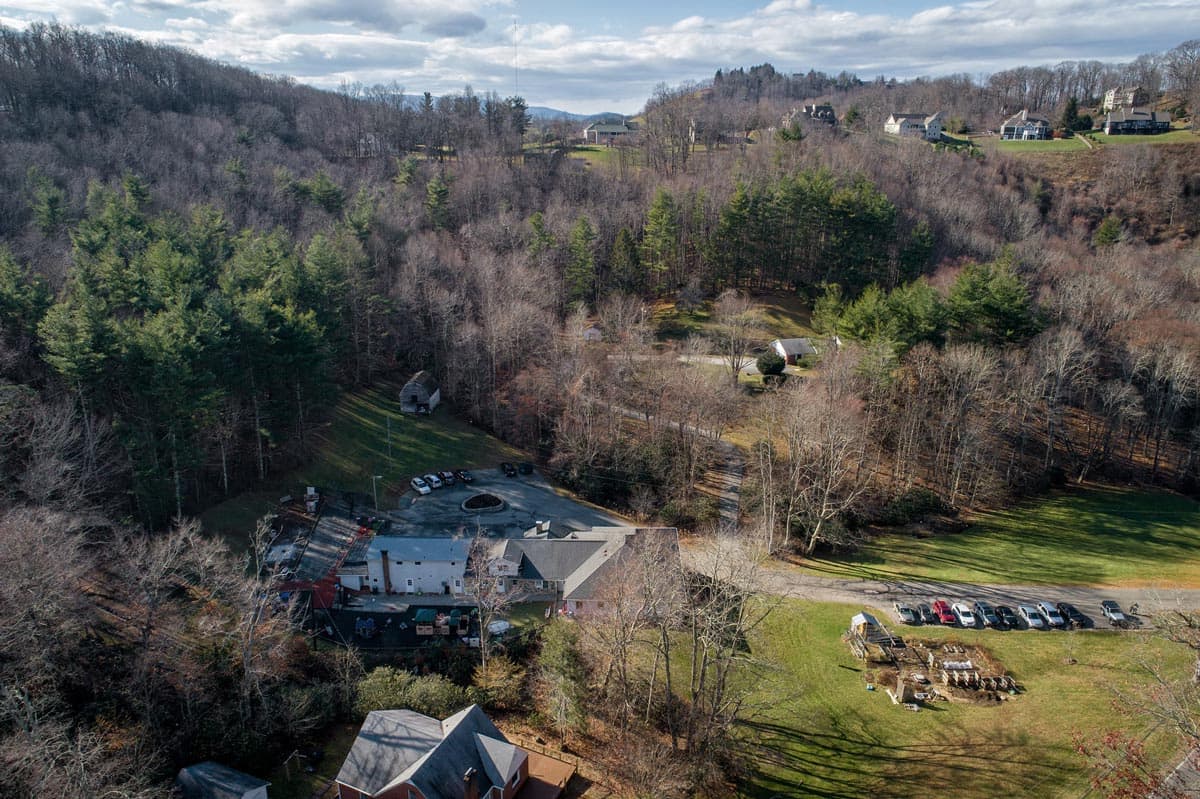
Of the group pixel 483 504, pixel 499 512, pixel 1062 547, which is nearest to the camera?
pixel 1062 547

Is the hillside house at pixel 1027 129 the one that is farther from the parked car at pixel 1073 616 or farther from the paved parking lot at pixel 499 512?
the paved parking lot at pixel 499 512

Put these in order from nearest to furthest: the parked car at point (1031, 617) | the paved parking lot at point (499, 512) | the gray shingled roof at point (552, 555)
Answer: the parked car at point (1031, 617)
the gray shingled roof at point (552, 555)
the paved parking lot at point (499, 512)

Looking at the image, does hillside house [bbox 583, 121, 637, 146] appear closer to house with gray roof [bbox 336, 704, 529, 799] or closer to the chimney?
house with gray roof [bbox 336, 704, 529, 799]

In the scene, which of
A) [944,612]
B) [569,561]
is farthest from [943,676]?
[569,561]

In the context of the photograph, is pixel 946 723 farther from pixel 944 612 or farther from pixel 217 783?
pixel 217 783

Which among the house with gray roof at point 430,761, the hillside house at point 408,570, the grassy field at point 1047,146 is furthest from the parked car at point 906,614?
the grassy field at point 1047,146

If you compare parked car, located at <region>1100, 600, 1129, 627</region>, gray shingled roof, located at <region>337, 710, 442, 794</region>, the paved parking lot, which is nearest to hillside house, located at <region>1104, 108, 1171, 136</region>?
parked car, located at <region>1100, 600, 1129, 627</region>
